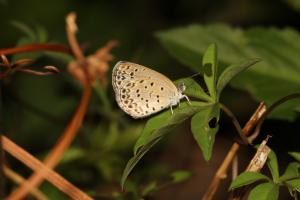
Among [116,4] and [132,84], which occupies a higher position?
[132,84]

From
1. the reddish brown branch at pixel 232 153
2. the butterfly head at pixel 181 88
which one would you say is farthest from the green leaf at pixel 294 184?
the butterfly head at pixel 181 88

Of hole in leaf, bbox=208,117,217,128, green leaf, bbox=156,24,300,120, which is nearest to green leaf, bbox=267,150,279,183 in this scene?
hole in leaf, bbox=208,117,217,128

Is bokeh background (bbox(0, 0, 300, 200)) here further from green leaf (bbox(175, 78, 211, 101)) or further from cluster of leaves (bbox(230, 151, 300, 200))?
cluster of leaves (bbox(230, 151, 300, 200))

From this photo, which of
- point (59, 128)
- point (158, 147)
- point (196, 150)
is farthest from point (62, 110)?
point (196, 150)

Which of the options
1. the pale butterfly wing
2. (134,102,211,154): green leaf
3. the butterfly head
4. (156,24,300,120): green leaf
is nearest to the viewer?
(134,102,211,154): green leaf

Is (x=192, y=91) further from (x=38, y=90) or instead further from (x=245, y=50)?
(x=38, y=90)

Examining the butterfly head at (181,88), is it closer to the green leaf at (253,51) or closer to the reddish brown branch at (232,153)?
the reddish brown branch at (232,153)

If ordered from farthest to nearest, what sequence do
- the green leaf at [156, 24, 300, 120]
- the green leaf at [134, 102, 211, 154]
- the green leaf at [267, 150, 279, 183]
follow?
the green leaf at [156, 24, 300, 120], the green leaf at [267, 150, 279, 183], the green leaf at [134, 102, 211, 154]

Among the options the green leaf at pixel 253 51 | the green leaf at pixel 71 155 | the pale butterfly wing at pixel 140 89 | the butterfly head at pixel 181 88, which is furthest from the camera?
the green leaf at pixel 253 51
